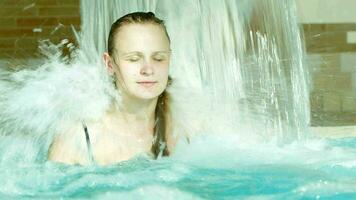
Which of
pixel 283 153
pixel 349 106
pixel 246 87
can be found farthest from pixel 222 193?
pixel 349 106

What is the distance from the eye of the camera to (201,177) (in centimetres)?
384

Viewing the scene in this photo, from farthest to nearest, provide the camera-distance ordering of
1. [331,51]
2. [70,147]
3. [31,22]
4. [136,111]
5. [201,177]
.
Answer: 1. [331,51]
2. [31,22]
3. [136,111]
4. [70,147]
5. [201,177]

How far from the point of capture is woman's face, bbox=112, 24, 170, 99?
393 cm

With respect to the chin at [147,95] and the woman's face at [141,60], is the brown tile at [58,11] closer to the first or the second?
the woman's face at [141,60]

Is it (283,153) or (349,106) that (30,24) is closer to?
(349,106)

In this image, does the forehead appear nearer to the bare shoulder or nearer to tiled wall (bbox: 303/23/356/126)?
the bare shoulder

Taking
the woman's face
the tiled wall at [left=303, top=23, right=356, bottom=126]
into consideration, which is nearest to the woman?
the woman's face

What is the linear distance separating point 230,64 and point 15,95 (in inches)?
71.0

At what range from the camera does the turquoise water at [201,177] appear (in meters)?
3.54

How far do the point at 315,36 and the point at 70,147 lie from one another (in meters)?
3.48

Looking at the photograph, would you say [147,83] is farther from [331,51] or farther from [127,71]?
[331,51]

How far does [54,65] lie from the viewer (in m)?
5.25

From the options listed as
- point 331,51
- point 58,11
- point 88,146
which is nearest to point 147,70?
point 88,146

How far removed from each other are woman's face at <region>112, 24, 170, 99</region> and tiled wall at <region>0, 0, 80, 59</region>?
273cm
